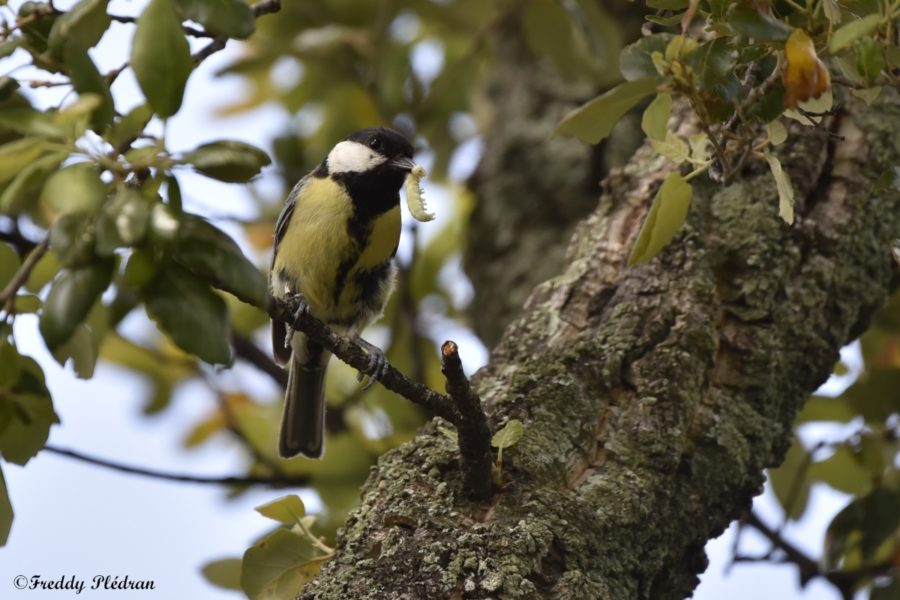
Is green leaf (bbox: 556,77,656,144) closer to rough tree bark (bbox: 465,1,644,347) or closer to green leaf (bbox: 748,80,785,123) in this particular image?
green leaf (bbox: 748,80,785,123)

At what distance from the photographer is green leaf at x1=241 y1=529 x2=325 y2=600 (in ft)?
7.18

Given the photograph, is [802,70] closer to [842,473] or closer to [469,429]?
[469,429]

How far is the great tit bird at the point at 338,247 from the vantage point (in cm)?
338

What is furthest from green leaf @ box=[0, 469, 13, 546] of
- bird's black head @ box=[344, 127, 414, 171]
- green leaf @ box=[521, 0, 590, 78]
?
green leaf @ box=[521, 0, 590, 78]

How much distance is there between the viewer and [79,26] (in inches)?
63.7

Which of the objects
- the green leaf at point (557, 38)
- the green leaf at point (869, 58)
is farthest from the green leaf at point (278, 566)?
the green leaf at point (557, 38)

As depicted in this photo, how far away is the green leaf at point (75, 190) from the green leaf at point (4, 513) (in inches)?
27.9

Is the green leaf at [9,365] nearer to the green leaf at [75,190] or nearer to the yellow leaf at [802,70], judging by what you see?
the green leaf at [75,190]

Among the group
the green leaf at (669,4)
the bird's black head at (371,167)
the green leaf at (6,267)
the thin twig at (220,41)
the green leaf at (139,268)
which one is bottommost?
the green leaf at (139,268)

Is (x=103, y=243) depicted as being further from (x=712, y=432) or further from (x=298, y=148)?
(x=298, y=148)

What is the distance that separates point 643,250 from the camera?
1.96m

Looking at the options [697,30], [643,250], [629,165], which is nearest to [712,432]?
[643,250]

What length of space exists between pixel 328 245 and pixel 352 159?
423 mm

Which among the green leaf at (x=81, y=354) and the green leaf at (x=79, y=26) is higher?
Answer: the green leaf at (x=79, y=26)
